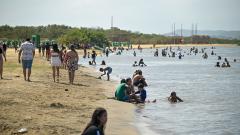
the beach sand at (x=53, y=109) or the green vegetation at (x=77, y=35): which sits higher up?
the green vegetation at (x=77, y=35)

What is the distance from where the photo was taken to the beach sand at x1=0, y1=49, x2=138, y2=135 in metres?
10.7

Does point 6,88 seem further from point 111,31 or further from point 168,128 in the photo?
point 111,31

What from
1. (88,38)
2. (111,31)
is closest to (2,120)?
(88,38)

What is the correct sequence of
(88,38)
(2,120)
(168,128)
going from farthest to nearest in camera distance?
(88,38) → (168,128) → (2,120)

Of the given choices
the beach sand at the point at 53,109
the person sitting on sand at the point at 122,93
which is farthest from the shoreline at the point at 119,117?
the person sitting on sand at the point at 122,93

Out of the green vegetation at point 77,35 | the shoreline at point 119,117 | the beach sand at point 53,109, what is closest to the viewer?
the beach sand at point 53,109

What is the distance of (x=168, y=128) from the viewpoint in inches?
530

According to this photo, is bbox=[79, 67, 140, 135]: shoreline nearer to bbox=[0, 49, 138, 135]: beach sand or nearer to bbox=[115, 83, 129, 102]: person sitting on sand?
bbox=[0, 49, 138, 135]: beach sand

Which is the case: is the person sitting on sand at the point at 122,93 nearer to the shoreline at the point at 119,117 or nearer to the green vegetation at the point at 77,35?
the shoreline at the point at 119,117

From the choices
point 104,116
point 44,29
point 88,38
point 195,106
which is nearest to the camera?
point 104,116

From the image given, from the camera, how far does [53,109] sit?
43.7ft

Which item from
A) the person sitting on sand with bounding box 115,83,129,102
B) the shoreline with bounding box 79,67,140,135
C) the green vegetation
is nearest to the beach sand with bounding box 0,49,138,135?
the shoreline with bounding box 79,67,140,135

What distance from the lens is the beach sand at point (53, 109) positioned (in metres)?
10.7

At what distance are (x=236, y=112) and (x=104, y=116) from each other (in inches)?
475
